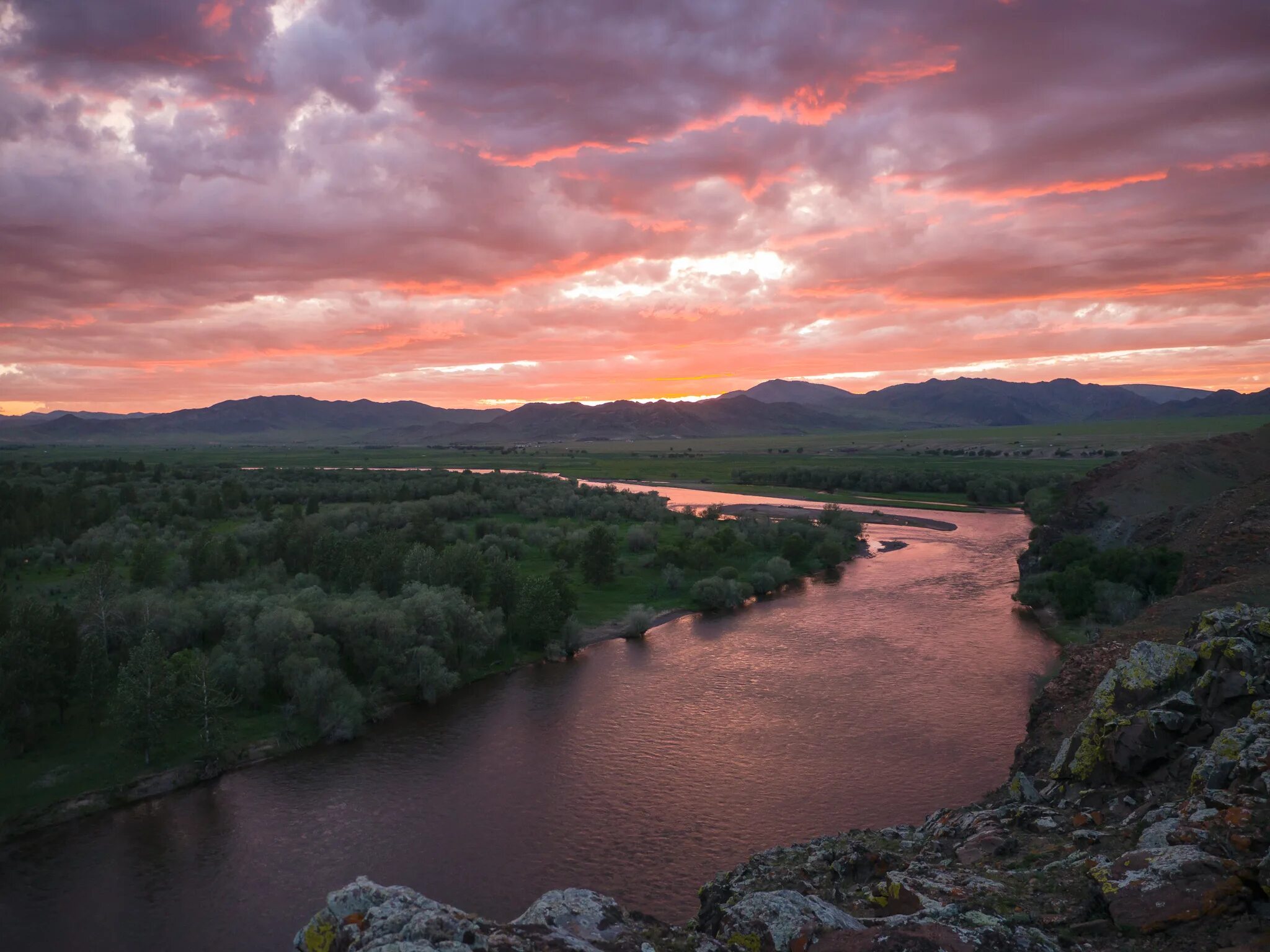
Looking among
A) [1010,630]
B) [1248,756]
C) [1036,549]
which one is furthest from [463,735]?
[1036,549]

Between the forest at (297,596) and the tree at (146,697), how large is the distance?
0.06 meters

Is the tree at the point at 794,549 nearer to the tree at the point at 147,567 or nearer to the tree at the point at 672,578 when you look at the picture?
the tree at the point at 672,578

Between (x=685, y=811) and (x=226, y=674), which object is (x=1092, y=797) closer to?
(x=685, y=811)

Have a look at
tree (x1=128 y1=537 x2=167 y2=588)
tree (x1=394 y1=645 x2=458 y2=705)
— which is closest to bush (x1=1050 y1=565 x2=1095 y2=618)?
tree (x1=394 y1=645 x2=458 y2=705)

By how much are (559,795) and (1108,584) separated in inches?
1202

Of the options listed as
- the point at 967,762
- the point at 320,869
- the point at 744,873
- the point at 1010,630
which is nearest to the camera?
the point at 744,873

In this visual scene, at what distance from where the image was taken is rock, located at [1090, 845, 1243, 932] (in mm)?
8133

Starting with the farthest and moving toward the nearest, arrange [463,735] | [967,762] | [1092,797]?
1. [463,735]
2. [967,762]
3. [1092,797]

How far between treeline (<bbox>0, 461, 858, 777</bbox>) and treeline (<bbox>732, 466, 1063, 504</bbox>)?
36.3 m

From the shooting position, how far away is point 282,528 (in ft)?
170

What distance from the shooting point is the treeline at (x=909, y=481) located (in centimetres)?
9781

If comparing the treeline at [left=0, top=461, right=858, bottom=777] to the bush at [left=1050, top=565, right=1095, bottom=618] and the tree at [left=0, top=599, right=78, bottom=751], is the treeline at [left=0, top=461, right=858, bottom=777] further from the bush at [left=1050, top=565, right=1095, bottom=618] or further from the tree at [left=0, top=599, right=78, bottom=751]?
the bush at [left=1050, top=565, right=1095, bottom=618]

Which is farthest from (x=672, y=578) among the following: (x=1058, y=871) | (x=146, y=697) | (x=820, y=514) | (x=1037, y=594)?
(x=1058, y=871)

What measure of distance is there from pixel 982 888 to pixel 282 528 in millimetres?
49879
